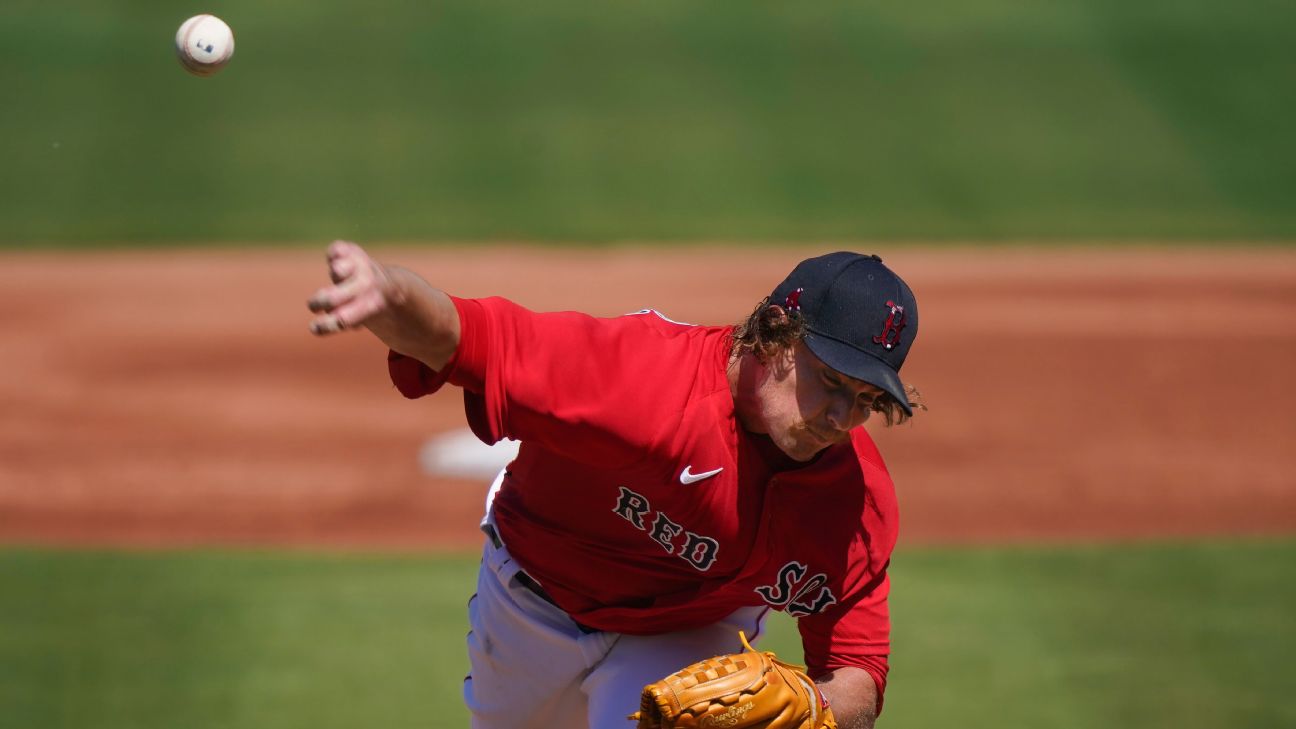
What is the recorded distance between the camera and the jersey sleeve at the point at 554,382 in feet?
9.85

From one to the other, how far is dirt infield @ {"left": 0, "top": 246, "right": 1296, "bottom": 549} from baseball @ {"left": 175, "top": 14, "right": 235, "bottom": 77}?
9.89ft

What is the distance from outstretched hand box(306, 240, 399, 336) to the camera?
264 centimetres

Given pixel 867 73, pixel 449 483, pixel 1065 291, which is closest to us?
pixel 449 483

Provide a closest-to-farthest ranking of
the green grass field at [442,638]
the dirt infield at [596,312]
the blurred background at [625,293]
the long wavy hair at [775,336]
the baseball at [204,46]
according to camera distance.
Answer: the long wavy hair at [775,336] < the baseball at [204,46] < the green grass field at [442,638] < the blurred background at [625,293] < the dirt infield at [596,312]

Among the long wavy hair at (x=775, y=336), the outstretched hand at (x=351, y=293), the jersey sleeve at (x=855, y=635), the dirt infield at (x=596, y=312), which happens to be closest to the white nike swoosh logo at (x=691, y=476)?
the long wavy hair at (x=775, y=336)

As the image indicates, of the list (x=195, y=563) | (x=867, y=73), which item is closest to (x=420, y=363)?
(x=195, y=563)

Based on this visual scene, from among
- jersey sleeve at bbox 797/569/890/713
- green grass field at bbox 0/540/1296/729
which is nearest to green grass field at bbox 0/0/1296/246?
green grass field at bbox 0/540/1296/729

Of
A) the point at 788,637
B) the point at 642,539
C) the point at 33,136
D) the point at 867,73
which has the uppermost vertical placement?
the point at 867,73

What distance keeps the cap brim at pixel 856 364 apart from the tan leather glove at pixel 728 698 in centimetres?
73

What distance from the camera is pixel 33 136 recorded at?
12.9 meters

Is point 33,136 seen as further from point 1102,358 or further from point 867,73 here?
point 1102,358

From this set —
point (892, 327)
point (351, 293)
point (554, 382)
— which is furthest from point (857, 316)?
point (351, 293)

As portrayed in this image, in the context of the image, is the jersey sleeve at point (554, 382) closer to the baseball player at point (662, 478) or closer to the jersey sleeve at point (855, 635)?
the baseball player at point (662, 478)

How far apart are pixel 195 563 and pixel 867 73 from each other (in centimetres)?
1006
